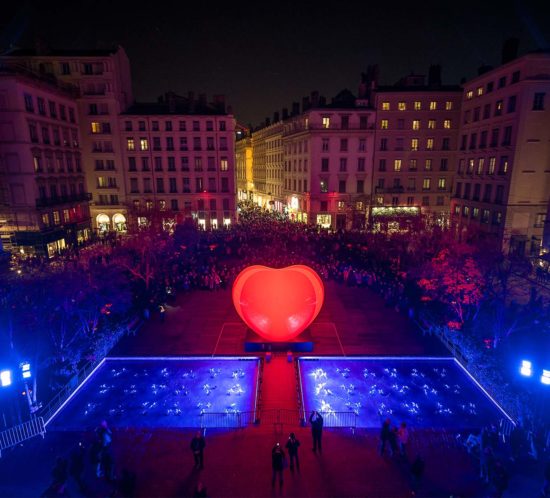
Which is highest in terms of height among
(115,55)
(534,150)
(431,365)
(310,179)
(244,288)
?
(115,55)

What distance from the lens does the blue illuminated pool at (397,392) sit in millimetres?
13500

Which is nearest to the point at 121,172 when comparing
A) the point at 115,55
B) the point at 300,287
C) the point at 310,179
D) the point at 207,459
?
the point at 115,55

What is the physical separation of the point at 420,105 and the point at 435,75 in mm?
5300

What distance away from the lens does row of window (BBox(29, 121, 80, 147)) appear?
36531 millimetres

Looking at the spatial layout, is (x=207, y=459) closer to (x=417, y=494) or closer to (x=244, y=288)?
(x=417, y=494)

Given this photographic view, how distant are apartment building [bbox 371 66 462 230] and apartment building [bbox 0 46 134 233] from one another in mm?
33585

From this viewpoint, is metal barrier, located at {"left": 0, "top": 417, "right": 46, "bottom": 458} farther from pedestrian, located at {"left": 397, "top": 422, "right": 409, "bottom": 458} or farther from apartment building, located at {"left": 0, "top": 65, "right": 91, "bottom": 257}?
apartment building, located at {"left": 0, "top": 65, "right": 91, "bottom": 257}

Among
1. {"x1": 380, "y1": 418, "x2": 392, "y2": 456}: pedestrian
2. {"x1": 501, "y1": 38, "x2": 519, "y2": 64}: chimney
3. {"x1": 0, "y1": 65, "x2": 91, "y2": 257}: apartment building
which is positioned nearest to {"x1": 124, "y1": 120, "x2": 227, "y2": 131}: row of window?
{"x1": 0, "y1": 65, "x2": 91, "y2": 257}: apartment building

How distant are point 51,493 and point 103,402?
500 centimetres

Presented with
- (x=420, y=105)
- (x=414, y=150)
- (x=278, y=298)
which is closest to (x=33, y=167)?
(x=278, y=298)

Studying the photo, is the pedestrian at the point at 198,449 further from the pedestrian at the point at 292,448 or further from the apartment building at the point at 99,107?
the apartment building at the point at 99,107

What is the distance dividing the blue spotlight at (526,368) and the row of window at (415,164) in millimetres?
39539

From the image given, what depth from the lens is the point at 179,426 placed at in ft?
42.9

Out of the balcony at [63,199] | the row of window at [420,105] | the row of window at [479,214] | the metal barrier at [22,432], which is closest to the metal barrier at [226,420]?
the metal barrier at [22,432]
